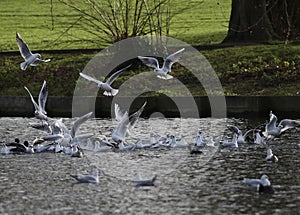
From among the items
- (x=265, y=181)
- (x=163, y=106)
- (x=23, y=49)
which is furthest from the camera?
(x=163, y=106)

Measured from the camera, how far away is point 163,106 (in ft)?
79.9

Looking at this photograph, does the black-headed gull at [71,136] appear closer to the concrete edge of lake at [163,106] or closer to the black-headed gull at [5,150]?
the black-headed gull at [5,150]

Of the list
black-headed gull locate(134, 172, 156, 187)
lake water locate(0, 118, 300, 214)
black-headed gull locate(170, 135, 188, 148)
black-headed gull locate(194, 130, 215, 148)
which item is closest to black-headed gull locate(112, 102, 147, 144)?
lake water locate(0, 118, 300, 214)

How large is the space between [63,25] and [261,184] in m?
27.5

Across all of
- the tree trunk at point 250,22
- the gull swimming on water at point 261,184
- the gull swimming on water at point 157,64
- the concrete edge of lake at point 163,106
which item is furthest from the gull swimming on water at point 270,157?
the tree trunk at point 250,22

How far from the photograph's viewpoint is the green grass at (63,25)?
35656 mm

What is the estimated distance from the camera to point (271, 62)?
27.5 metres

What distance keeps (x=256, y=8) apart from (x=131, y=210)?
17596 mm

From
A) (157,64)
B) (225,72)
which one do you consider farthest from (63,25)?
(157,64)

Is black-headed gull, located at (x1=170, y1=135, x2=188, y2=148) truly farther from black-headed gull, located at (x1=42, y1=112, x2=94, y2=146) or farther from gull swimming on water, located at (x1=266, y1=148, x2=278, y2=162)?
gull swimming on water, located at (x1=266, y1=148, x2=278, y2=162)

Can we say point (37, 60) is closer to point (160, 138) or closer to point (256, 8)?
point (160, 138)

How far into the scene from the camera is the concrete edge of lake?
76.9ft

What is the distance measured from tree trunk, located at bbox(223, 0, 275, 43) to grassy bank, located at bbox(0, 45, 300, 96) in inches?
56.4

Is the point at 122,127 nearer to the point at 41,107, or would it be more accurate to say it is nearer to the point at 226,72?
the point at 41,107
